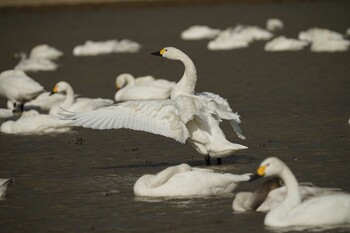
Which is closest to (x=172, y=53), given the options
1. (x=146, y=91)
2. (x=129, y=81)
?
(x=146, y=91)

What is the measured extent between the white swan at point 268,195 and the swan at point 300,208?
0.35 metres

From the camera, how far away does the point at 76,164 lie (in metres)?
13.5

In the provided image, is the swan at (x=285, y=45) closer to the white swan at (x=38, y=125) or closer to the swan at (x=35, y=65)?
the swan at (x=35, y=65)

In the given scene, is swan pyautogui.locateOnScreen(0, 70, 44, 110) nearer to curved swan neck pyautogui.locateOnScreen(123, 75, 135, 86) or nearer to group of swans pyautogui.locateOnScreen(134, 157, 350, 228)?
curved swan neck pyautogui.locateOnScreen(123, 75, 135, 86)

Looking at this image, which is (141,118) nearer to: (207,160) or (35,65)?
(207,160)

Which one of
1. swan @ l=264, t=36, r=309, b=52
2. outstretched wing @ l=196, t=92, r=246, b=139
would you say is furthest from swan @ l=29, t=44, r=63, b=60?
outstretched wing @ l=196, t=92, r=246, b=139

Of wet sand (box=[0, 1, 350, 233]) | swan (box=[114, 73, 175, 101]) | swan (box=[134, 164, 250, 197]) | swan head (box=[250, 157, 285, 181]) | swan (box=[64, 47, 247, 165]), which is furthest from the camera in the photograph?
swan (box=[114, 73, 175, 101])

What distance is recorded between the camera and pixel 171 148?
14336 millimetres

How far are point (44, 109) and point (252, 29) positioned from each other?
14.2 metres

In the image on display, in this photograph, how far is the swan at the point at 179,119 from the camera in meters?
12.3

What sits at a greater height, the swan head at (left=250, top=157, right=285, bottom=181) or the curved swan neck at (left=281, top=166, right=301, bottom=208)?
the swan head at (left=250, top=157, right=285, bottom=181)

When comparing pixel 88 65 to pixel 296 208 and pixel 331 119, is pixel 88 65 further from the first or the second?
pixel 296 208

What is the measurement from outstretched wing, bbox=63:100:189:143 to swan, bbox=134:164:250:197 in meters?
1.41

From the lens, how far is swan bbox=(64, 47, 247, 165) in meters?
12.3
